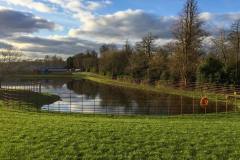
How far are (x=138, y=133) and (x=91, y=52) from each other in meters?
154

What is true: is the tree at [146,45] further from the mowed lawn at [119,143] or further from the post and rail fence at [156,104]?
the mowed lawn at [119,143]

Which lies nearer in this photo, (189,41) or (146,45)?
(189,41)

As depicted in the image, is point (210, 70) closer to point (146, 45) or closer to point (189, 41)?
point (189, 41)

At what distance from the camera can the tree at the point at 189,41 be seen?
6109 cm

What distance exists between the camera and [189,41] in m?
61.3

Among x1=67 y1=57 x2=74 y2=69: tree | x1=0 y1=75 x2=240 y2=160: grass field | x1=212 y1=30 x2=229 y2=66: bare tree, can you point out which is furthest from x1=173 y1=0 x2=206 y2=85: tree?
x1=67 y1=57 x2=74 y2=69: tree

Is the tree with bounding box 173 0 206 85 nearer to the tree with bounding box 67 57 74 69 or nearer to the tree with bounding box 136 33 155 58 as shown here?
the tree with bounding box 136 33 155 58

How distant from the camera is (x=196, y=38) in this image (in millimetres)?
61656

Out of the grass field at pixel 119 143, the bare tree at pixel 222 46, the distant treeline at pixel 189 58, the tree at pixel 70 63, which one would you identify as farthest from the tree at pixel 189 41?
the tree at pixel 70 63

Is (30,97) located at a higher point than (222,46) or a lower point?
lower

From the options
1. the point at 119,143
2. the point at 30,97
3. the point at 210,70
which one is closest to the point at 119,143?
the point at 119,143

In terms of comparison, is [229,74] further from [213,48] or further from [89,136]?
[89,136]

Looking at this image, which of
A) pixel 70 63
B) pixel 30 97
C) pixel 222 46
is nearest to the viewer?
pixel 30 97

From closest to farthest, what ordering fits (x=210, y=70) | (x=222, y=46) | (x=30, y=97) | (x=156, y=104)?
(x=156, y=104), (x=30, y=97), (x=210, y=70), (x=222, y=46)
